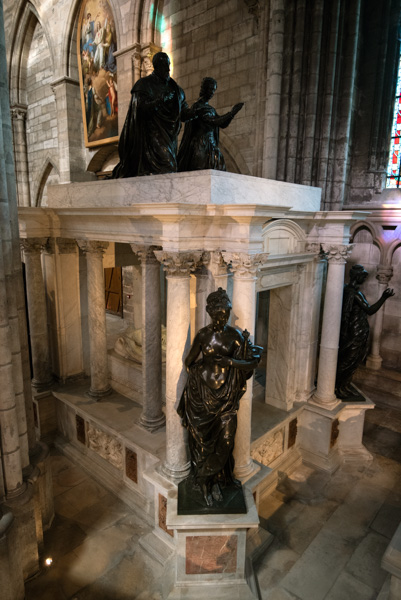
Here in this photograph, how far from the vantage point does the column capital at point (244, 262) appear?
3.44 metres

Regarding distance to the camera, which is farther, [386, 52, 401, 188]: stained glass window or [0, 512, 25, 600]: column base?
[386, 52, 401, 188]: stained glass window

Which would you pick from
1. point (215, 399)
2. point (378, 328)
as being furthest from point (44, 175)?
point (215, 399)

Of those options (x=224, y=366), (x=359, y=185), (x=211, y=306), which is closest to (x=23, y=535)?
(x=224, y=366)

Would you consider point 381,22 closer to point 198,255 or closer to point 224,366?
point 198,255

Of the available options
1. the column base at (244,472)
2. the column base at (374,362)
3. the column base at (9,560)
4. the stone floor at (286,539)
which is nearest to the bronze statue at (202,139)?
the column base at (244,472)

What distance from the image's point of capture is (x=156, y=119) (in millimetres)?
4312

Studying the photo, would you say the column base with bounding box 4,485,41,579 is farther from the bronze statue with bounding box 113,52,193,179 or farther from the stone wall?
the stone wall

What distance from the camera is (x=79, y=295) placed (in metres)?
6.42

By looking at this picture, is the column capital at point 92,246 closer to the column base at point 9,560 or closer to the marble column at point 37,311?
the marble column at point 37,311

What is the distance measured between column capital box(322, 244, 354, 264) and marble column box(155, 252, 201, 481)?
2284 millimetres

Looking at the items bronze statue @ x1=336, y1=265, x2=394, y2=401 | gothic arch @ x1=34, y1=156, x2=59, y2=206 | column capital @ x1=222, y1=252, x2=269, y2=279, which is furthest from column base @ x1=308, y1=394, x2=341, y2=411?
gothic arch @ x1=34, y1=156, x2=59, y2=206

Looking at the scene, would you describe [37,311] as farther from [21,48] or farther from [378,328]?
[21,48]

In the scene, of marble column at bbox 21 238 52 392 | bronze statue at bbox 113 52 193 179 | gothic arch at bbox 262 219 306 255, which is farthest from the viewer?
marble column at bbox 21 238 52 392

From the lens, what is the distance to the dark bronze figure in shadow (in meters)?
3.32
